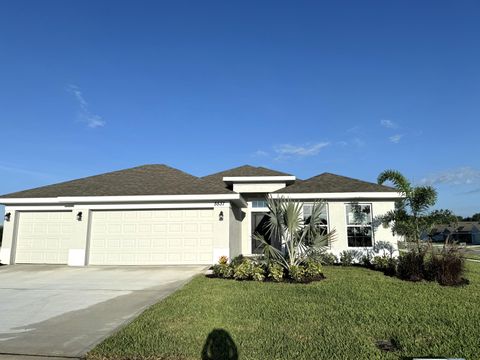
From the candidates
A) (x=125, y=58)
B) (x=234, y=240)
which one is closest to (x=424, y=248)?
(x=234, y=240)

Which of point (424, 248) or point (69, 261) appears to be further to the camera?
point (69, 261)

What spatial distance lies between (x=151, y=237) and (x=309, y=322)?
9.57 meters

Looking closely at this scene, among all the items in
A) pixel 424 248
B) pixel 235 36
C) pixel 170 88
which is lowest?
pixel 424 248

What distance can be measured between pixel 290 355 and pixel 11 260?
48.3ft

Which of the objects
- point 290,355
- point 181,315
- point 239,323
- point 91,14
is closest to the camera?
point 290,355

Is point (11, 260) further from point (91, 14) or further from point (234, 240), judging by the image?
point (91, 14)

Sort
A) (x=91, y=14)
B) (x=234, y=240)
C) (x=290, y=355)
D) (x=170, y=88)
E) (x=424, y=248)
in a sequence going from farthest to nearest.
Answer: (x=170, y=88) < (x=234, y=240) < (x=91, y=14) < (x=424, y=248) < (x=290, y=355)

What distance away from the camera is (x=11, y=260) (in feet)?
46.5

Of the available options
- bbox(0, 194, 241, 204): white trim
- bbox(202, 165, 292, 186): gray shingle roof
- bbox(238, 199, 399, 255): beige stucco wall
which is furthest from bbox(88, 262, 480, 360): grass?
bbox(202, 165, 292, 186): gray shingle roof

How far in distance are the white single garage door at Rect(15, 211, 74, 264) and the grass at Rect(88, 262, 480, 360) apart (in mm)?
8520

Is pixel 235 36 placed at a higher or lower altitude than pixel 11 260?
higher

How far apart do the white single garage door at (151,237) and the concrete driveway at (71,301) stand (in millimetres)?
674

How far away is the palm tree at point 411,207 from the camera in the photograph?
40.2 ft

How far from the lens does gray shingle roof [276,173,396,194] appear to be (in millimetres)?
14242
